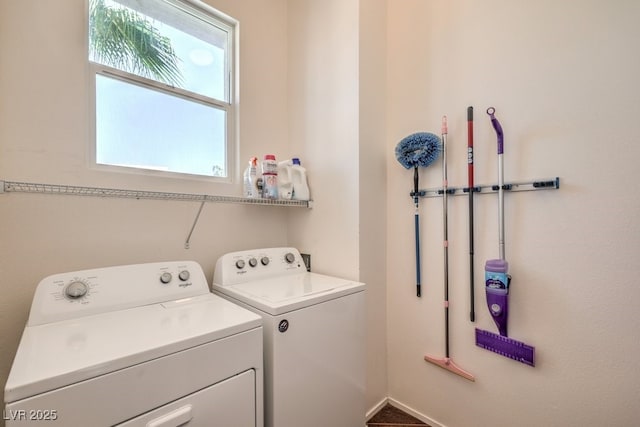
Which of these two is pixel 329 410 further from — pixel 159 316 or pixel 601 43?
pixel 601 43

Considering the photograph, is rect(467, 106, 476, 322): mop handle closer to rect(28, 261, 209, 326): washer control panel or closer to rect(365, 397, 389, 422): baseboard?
rect(365, 397, 389, 422): baseboard

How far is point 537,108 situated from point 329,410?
5.74 feet

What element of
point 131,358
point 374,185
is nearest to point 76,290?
point 131,358

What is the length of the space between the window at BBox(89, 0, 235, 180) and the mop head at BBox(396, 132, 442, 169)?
114cm

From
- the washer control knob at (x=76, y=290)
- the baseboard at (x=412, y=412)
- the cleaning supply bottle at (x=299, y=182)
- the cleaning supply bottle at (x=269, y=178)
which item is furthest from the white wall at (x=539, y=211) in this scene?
the washer control knob at (x=76, y=290)

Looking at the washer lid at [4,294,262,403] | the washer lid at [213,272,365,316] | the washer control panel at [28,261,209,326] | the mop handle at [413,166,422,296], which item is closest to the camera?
the washer lid at [4,294,262,403]

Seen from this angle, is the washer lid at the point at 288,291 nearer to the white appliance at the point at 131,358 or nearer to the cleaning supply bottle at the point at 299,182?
the white appliance at the point at 131,358

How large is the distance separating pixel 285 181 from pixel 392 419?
1.68 metres

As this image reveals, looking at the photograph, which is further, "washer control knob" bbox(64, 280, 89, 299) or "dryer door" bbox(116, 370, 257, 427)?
"washer control knob" bbox(64, 280, 89, 299)

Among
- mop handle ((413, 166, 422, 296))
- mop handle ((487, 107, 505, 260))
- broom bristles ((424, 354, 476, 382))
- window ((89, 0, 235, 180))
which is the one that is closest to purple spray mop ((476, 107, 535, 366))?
mop handle ((487, 107, 505, 260))

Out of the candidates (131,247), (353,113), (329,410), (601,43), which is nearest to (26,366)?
(131,247)

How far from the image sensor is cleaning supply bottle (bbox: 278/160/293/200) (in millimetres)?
1805

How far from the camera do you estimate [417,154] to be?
1.58m

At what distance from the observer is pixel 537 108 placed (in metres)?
1.27
